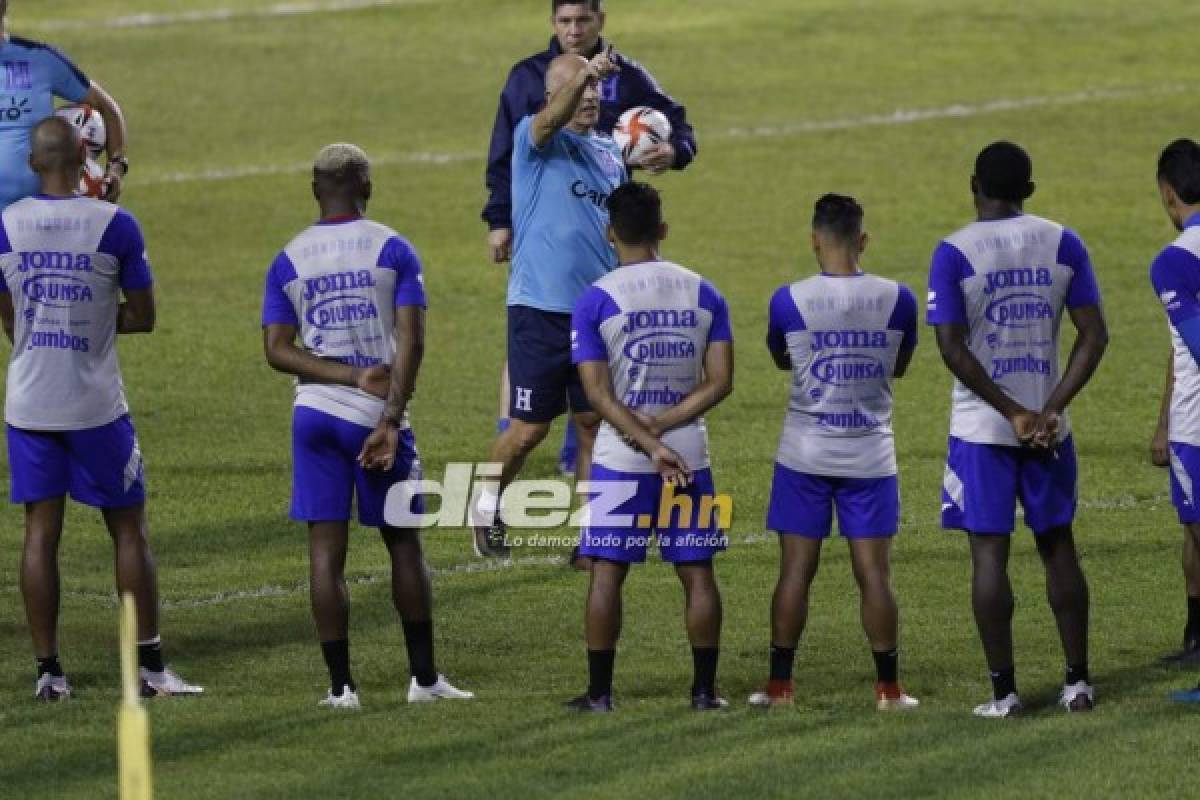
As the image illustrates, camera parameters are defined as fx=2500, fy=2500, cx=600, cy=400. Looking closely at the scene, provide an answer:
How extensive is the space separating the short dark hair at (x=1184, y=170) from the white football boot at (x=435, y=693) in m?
3.33

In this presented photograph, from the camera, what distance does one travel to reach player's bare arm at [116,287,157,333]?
387 inches

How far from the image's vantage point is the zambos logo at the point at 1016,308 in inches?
365

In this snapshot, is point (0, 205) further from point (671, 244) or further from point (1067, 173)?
point (1067, 173)

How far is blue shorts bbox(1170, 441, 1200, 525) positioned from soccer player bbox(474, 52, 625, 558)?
3.37m

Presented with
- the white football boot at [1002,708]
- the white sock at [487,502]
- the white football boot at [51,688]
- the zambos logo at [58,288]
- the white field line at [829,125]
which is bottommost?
the white football boot at [1002,708]

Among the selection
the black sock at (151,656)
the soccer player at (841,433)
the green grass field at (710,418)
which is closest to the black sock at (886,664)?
the soccer player at (841,433)

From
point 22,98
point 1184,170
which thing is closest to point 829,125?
point 22,98

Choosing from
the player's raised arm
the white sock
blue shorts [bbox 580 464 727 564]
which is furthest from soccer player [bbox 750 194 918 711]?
the white sock

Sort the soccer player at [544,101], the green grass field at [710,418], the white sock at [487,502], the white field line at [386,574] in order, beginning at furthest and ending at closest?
the white sock at [487,502]
the soccer player at [544,101]
the white field line at [386,574]
the green grass field at [710,418]

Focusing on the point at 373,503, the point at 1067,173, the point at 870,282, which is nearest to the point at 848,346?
the point at 870,282

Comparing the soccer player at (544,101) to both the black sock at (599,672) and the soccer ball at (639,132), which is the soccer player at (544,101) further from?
the black sock at (599,672)

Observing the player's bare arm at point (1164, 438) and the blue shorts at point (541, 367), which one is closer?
the player's bare arm at point (1164, 438)

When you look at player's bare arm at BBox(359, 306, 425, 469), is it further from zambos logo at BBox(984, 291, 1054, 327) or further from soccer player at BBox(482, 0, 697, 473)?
soccer player at BBox(482, 0, 697, 473)

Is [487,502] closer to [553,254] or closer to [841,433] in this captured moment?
[553,254]
